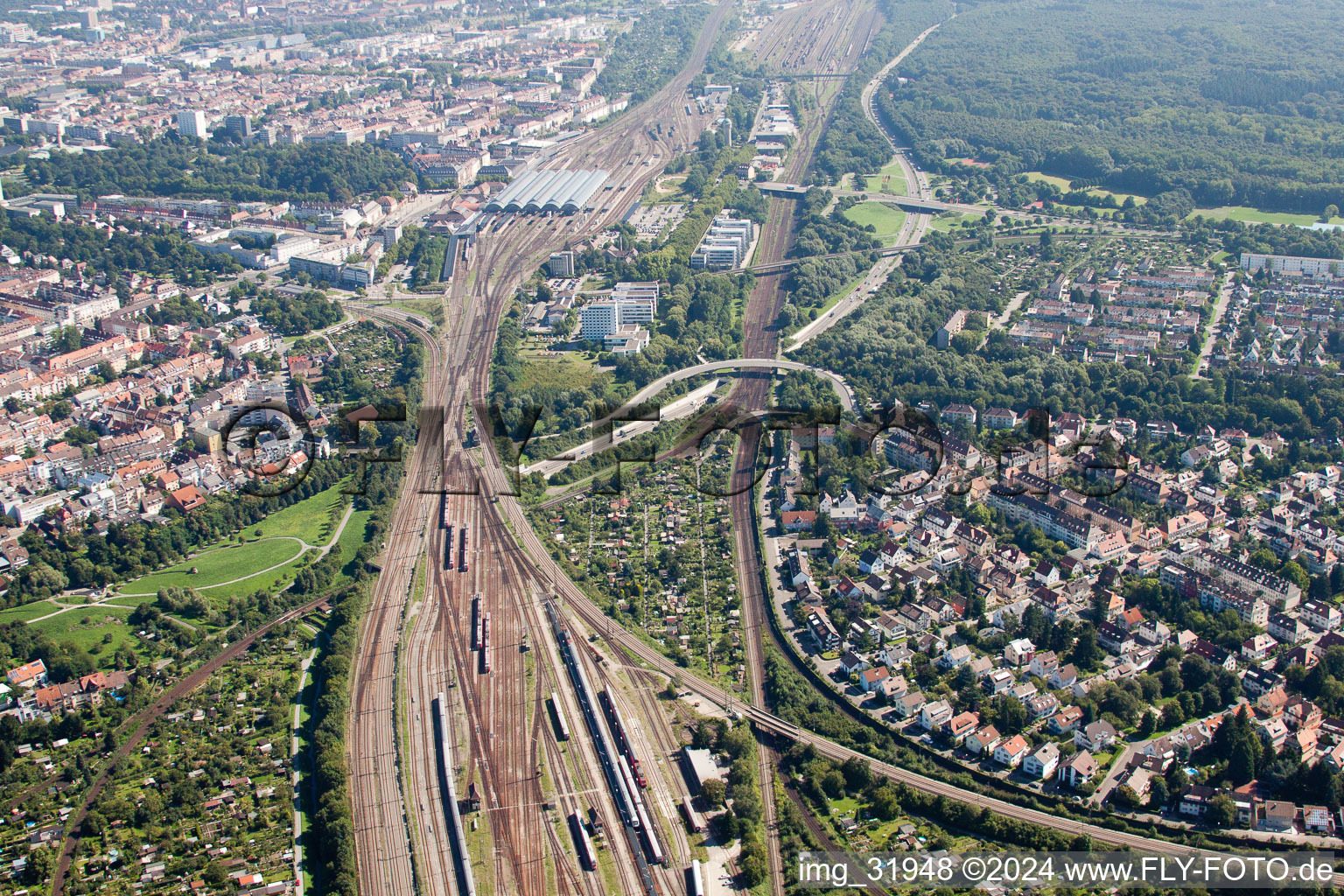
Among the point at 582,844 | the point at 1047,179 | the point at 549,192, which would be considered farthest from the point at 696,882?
the point at 1047,179

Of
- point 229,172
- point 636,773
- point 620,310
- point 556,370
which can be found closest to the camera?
point 636,773

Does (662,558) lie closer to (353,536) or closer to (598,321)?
(353,536)

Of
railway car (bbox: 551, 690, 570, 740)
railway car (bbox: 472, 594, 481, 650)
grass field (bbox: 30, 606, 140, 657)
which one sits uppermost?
railway car (bbox: 472, 594, 481, 650)

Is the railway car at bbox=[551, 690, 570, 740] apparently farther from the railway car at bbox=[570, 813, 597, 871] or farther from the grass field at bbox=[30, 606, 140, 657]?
the grass field at bbox=[30, 606, 140, 657]

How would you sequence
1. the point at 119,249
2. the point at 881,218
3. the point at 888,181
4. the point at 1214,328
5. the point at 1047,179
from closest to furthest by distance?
1. the point at 1214,328
2. the point at 119,249
3. the point at 881,218
4. the point at 1047,179
5. the point at 888,181

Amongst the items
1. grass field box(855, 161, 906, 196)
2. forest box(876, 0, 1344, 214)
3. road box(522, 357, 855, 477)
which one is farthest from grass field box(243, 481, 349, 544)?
forest box(876, 0, 1344, 214)

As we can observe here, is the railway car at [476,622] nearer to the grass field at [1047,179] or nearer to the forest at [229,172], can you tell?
the forest at [229,172]

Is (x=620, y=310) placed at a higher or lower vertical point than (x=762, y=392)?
higher

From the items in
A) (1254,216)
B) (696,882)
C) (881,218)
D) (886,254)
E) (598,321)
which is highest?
(1254,216)
